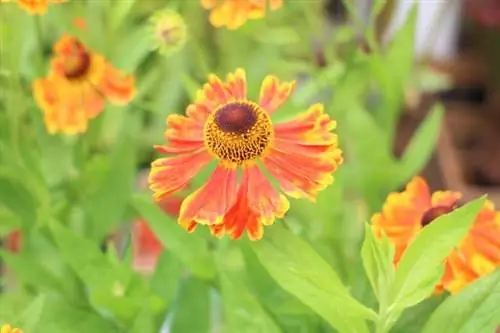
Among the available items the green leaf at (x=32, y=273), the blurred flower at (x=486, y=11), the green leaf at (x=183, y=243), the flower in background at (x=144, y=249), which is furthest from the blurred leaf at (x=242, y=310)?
the blurred flower at (x=486, y=11)

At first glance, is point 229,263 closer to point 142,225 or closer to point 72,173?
point 72,173

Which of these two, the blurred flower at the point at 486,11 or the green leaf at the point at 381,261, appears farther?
the blurred flower at the point at 486,11

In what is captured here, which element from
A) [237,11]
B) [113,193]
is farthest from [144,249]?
[237,11]

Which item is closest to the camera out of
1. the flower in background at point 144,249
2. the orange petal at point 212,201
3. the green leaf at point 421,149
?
the orange petal at point 212,201

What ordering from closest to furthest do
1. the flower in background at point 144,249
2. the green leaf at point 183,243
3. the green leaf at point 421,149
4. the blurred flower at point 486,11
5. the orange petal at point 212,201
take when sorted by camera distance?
the orange petal at point 212,201 < the green leaf at point 183,243 < the green leaf at point 421,149 < the flower in background at point 144,249 < the blurred flower at point 486,11

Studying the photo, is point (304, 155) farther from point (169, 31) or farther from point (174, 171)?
point (169, 31)

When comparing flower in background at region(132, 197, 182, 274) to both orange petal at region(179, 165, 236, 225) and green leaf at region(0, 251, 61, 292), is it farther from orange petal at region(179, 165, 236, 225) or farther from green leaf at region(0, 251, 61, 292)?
orange petal at region(179, 165, 236, 225)

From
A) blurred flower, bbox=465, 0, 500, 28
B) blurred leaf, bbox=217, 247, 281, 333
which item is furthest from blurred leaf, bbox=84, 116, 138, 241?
blurred flower, bbox=465, 0, 500, 28

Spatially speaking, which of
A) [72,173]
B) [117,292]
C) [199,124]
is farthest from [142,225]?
[199,124]

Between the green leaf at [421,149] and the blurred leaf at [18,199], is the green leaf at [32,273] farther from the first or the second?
the green leaf at [421,149]
